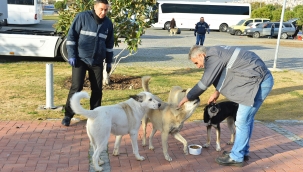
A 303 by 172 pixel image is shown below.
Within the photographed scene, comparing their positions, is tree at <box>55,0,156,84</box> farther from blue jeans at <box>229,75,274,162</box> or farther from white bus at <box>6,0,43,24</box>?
white bus at <box>6,0,43,24</box>

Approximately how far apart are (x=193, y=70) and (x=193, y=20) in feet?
94.4

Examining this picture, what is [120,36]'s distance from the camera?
9.53 m

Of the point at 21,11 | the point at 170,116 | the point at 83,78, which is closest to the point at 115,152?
the point at 170,116

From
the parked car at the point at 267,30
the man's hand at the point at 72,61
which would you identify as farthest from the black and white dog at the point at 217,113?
the parked car at the point at 267,30

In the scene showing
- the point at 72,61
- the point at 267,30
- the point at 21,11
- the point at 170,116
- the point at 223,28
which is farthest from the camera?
the point at 223,28

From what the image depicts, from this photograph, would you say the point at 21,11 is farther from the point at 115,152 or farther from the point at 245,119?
the point at 245,119

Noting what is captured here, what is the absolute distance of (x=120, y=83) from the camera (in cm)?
1023

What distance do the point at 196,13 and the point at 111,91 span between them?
3346 centimetres

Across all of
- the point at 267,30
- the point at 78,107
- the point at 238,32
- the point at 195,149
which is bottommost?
the point at 195,149

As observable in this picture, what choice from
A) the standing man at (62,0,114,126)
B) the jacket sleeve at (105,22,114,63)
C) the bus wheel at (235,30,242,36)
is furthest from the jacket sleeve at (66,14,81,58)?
the bus wheel at (235,30,242,36)

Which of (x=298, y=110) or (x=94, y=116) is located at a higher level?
(x=94, y=116)

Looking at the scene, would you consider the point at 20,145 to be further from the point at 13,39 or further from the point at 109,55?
the point at 13,39

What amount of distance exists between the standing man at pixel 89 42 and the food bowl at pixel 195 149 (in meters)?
2.00

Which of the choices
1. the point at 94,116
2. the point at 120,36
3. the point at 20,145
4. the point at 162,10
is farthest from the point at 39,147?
the point at 162,10
